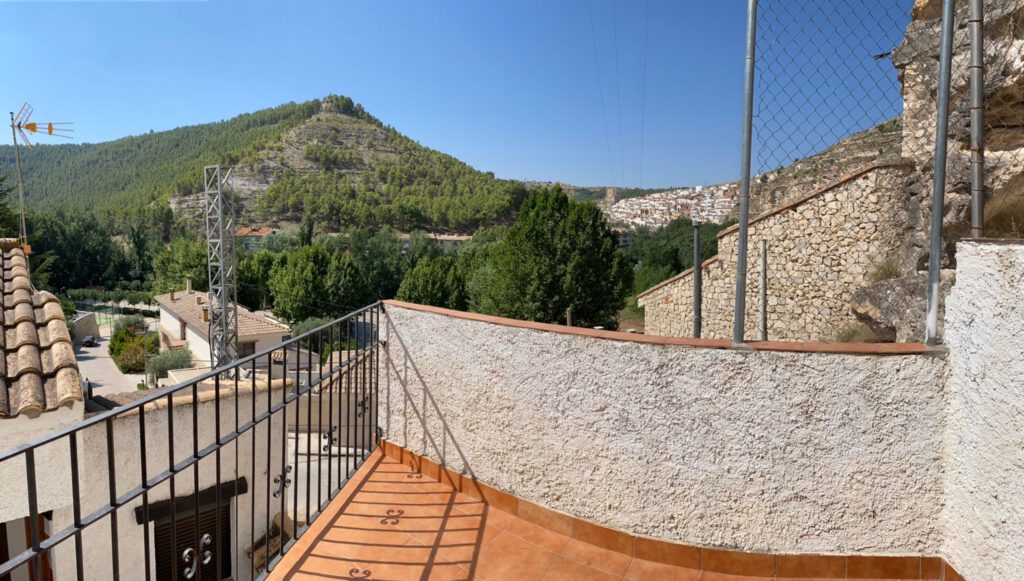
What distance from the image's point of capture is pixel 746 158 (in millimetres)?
2479

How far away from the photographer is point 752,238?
7863mm

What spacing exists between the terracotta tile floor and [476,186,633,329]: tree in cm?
1705

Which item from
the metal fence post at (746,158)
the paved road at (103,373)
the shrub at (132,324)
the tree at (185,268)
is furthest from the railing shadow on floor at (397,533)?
the tree at (185,268)

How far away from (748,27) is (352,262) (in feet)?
120

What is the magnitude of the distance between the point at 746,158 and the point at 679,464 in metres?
1.35

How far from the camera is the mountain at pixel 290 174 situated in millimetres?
70562

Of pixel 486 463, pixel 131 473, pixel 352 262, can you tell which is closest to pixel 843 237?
pixel 486 463

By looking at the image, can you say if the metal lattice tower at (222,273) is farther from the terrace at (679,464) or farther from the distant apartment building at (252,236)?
the distant apartment building at (252,236)

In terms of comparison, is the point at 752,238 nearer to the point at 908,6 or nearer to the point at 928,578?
the point at 908,6

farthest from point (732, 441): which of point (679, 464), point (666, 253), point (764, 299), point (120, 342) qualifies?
point (120, 342)

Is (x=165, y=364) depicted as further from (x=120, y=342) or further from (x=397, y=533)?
(x=397, y=533)

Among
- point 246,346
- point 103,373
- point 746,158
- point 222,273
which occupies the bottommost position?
point 103,373

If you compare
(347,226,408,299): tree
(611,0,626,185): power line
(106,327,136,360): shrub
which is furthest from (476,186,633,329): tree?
(347,226,408,299): tree

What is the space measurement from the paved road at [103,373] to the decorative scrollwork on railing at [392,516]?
2362cm
